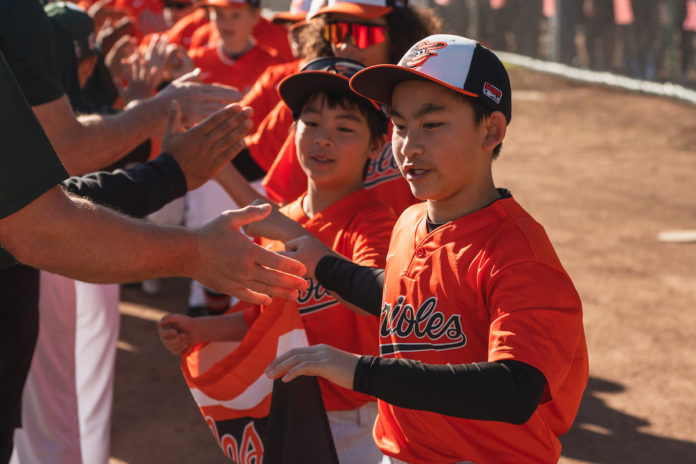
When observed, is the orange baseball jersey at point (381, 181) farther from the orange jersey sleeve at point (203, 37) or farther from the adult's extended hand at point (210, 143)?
the orange jersey sleeve at point (203, 37)

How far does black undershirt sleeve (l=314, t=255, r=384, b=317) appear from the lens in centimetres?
246

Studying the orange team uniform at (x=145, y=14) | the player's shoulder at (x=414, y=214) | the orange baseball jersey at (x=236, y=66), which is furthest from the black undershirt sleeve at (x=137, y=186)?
the orange team uniform at (x=145, y=14)

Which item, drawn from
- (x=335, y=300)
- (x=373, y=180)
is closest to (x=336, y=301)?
(x=335, y=300)

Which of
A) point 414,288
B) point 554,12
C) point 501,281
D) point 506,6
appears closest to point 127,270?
point 414,288

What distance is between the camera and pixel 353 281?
2.49 meters

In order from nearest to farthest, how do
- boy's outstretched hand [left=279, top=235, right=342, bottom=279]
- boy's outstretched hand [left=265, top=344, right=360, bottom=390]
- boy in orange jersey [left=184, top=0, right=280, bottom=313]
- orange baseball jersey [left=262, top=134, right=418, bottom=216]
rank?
1. boy's outstretched hand [left=265, top=344, right=360, bottom=390]
2. boy's outstretched hand [left=279, top=235, right=342, bottom=279]
3. orange baseball jersey [left=262, top=134, right=418, bottom=216]
4. boy in orange jersey [left=184, top=0, right=280, bottom=313]

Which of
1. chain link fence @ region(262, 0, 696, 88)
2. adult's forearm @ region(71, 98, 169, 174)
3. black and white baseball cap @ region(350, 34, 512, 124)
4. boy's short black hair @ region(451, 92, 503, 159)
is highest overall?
black and white baseball cap @ region(350, 34, 512, 124)

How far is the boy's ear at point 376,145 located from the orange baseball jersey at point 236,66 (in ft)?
9.65

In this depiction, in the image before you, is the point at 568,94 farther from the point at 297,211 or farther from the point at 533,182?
the point at 297,211

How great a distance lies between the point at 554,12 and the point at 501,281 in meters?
14.3

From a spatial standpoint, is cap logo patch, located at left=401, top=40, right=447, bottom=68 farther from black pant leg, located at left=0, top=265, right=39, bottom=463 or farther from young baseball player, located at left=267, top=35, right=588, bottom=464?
black pant leg, located at left=0, top=265, right=39, bottom=463

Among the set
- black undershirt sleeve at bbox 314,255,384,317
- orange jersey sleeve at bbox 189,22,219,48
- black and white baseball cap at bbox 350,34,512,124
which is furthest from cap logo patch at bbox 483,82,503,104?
orange jersey sleeve at bbox 189,22,219,48

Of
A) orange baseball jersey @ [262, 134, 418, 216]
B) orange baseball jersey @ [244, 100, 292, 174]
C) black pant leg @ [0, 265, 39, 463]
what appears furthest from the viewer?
orange baseball jersey @ [244, 100, 292, 174]

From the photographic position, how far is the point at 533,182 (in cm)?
942
